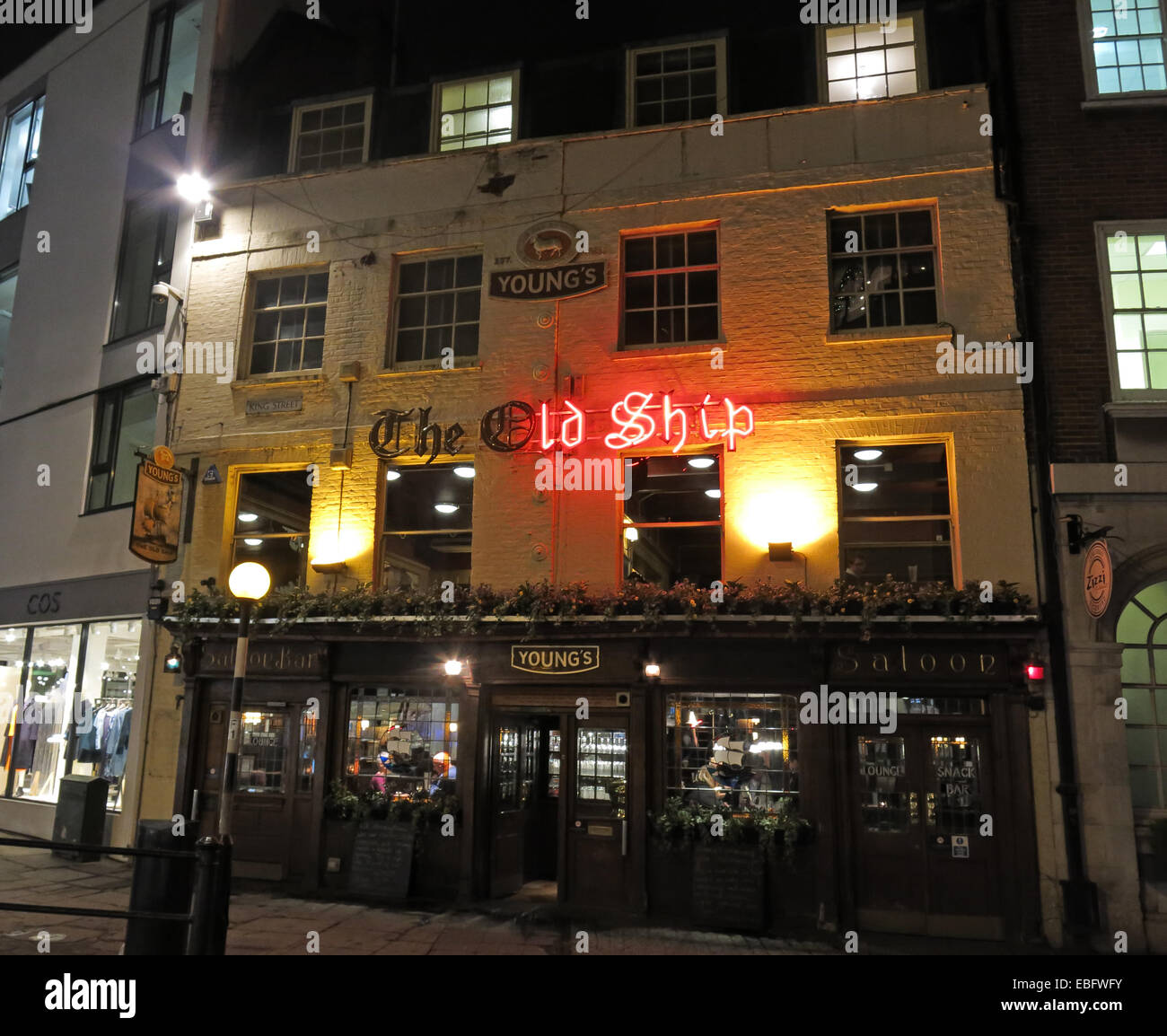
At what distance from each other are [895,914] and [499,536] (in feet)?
21.5

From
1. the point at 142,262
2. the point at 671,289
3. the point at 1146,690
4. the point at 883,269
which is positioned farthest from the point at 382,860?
the point at 142,262

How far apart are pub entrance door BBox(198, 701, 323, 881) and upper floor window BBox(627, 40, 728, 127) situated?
31.8 ft

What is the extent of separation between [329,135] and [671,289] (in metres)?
6.56

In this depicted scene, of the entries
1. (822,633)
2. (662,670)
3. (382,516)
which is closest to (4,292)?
(382,516)

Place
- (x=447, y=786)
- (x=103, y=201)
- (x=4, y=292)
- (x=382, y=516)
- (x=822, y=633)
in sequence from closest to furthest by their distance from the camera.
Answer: (x=822, y=633), (x=447, y=786), (x=382, y=516), (x=103, y=201), (x=4, y=292)

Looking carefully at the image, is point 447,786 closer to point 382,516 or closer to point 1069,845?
point 382,516

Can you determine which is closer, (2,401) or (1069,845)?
(1069,845)

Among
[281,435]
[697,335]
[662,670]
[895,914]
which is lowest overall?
[895,914]

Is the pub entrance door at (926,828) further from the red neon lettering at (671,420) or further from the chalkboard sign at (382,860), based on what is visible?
the chalkboard sign at (382,860)

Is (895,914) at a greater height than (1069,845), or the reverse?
(1069,845)

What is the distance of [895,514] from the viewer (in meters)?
11.5

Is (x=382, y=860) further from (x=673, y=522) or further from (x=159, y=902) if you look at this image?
(x=673, y=522)

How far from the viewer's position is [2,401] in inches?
695

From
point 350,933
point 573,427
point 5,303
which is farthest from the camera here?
point 5,303
